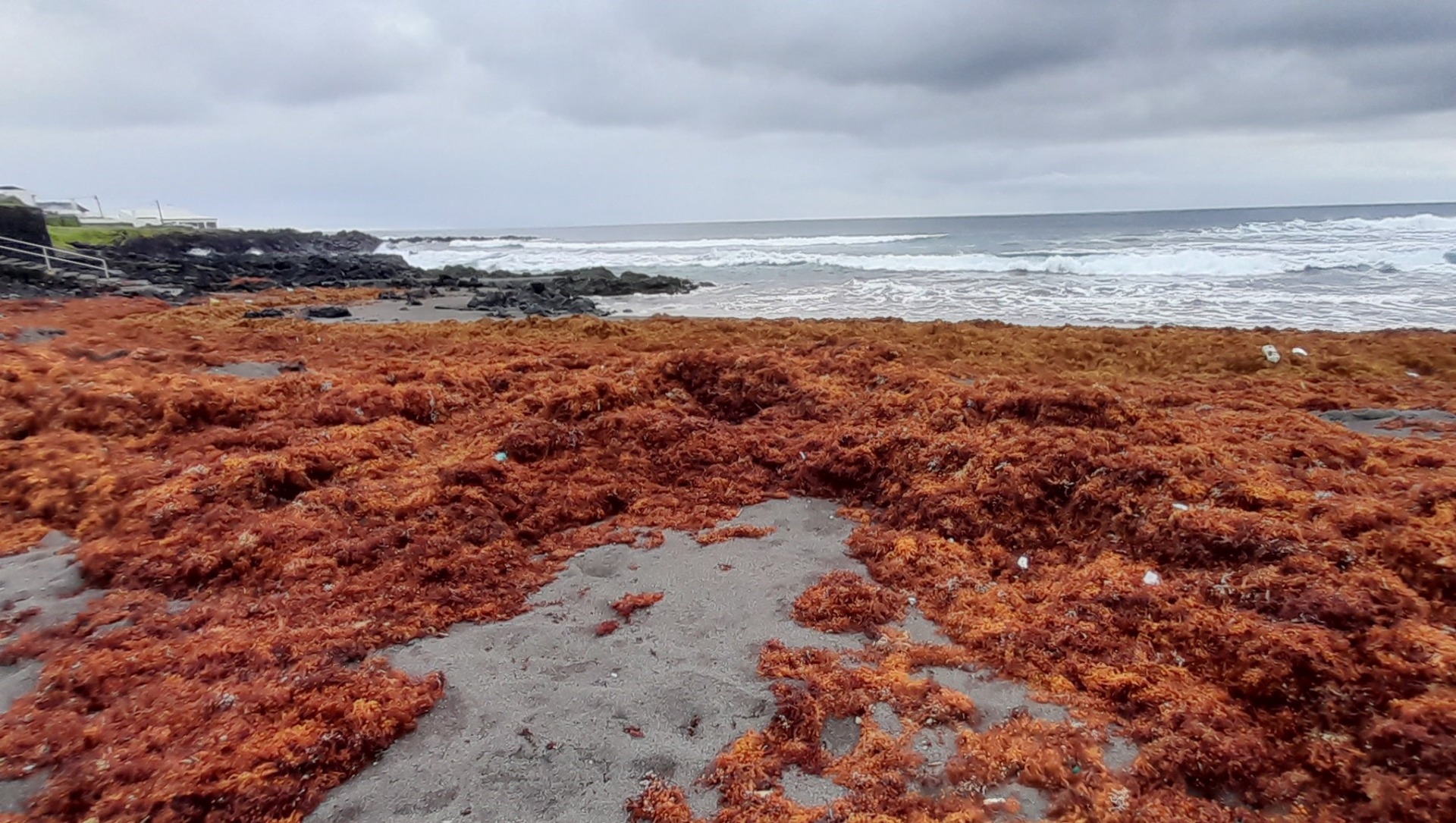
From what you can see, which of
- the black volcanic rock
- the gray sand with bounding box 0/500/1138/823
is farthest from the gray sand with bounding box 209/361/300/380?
the black volcanic rock

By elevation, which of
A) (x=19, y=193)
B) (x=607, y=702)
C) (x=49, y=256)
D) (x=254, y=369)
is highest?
(x=19, y=193)

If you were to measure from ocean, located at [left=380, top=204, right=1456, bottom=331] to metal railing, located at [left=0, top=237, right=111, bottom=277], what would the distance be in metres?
15.3

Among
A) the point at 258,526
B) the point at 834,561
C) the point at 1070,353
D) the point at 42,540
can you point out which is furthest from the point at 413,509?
the point at 1070,353

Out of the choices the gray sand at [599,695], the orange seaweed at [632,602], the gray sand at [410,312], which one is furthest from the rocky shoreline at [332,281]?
the orange seaweed at [632,602]

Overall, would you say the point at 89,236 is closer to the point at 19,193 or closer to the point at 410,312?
the point at 19,193

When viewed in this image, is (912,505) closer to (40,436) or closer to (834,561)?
(834,561)

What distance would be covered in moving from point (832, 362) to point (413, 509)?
4.34 metres

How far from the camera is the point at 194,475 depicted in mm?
4469

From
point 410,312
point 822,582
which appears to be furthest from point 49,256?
point 822,582

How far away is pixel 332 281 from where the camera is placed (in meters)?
24.1

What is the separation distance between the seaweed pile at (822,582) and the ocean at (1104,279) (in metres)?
9.64

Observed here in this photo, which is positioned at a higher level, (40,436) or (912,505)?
(40,436)

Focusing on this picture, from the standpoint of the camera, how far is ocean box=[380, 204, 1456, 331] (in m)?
15.9

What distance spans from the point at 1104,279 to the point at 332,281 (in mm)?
26981
